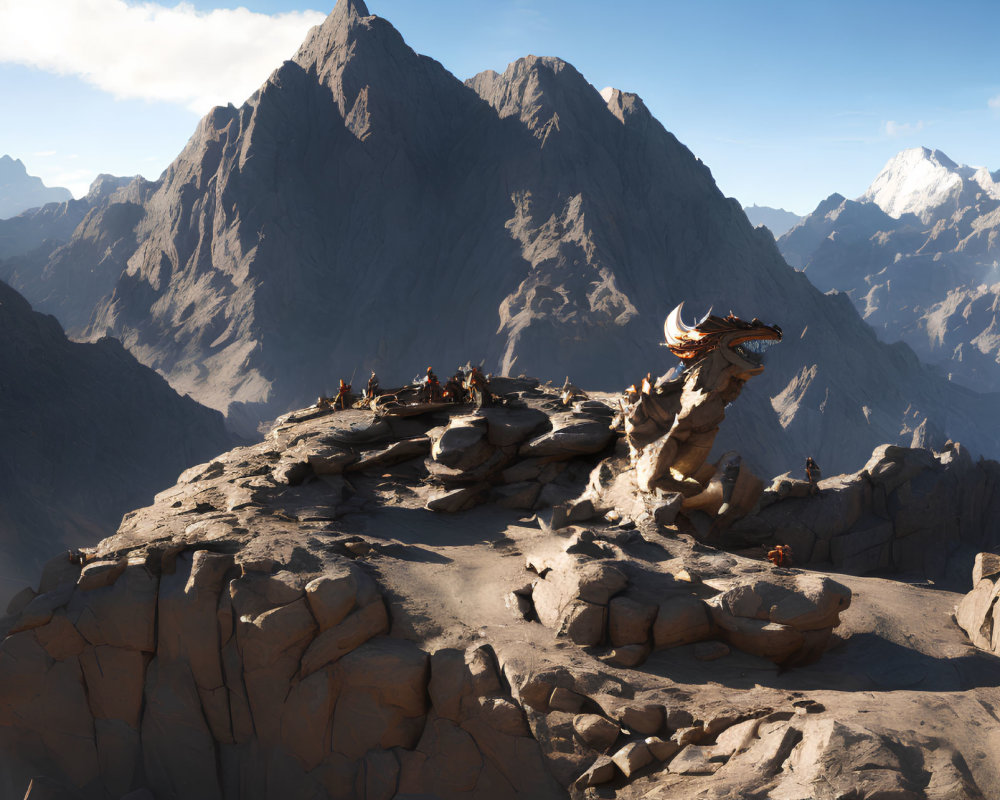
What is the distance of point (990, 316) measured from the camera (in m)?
108

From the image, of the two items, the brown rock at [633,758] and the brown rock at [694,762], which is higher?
the brown rock at [694,762]

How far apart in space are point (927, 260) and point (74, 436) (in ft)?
442

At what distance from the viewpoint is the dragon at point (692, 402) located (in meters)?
14.2

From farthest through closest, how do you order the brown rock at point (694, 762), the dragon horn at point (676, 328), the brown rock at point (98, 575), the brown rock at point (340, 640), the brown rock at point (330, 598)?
the dragon horn at point (676, 328), the brown rock at point (98, 575), the brown rock at point (330, 598), the brown rock at point (340, 640), the brown rock at point (694, 762)

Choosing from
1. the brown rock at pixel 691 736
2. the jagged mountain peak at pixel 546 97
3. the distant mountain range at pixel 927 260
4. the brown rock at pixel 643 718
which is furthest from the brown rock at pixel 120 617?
the distant mountain range at pixel 927 260

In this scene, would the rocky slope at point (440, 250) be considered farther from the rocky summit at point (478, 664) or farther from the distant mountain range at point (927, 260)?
the rocky summit at point (478, 664)

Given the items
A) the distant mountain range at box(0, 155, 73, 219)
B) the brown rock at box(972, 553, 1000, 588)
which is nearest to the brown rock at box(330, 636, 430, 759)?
the brown rock at box(972, 553, 1000, 588)

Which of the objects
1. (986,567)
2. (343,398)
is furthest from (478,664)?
(343,398)

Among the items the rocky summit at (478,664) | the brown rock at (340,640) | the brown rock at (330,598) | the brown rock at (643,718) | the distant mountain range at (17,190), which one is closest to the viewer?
the rocky summit at (478,664)

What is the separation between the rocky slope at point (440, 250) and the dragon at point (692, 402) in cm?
4591

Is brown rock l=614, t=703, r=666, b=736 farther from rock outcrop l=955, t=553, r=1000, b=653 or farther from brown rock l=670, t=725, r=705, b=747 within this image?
rock outcrop l=955, t=553, r=1000, b=653

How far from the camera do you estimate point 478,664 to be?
10141 mm

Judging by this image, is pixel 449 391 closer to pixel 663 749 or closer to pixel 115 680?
pixel 115 680

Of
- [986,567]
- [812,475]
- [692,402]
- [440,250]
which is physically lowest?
[986,567]
